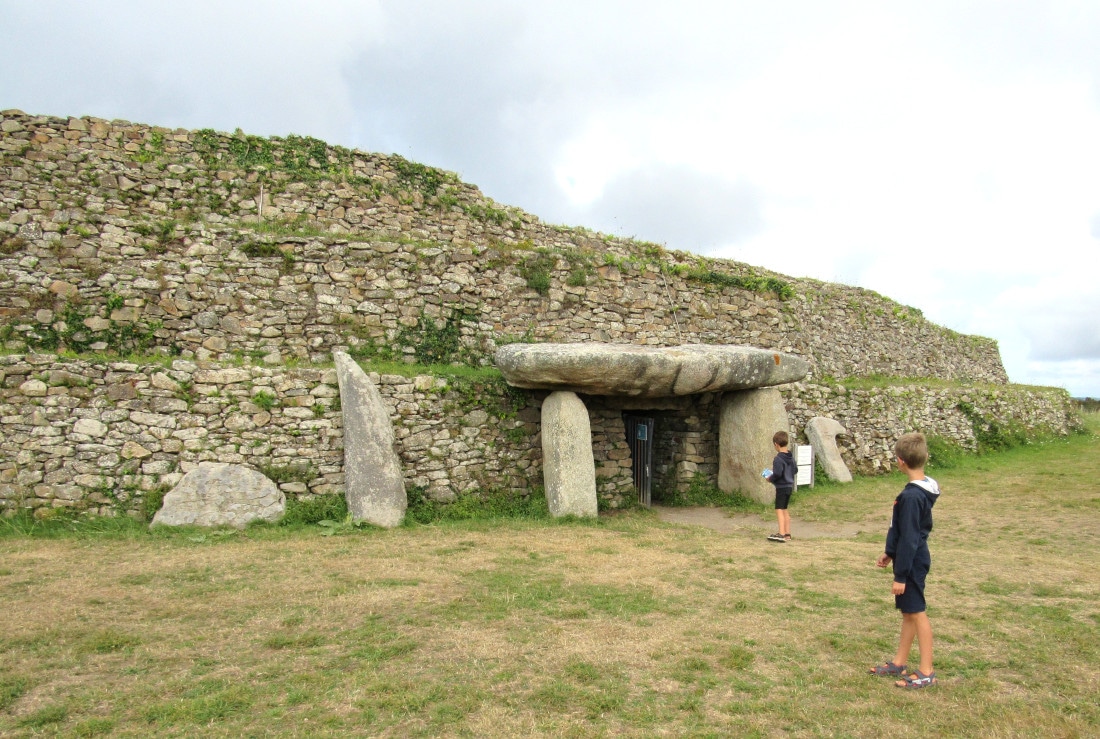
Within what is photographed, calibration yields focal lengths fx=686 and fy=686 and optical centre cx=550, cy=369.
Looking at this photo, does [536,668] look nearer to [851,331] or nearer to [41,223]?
[41,223]

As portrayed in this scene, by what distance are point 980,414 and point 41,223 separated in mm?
21443

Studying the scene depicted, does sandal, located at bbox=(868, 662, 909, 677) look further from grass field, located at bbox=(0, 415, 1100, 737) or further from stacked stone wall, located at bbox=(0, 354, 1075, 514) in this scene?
stacked stone wall, located at bbox=(0, 354, 1075, 514)

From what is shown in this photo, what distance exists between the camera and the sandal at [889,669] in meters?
4.45

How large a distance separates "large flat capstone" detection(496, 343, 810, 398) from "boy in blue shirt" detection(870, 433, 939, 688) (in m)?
5.36

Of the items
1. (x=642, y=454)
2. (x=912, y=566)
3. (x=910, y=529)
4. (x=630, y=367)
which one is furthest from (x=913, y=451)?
(x=642, y=454)

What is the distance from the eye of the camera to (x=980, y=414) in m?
18.7

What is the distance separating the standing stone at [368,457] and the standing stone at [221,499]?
3.29 feet

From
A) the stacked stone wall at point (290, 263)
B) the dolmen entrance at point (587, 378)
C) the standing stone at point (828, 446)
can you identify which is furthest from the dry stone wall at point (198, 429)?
the standing stone at point (828, 446)

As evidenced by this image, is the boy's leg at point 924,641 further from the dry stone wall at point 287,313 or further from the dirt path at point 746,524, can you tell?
the dry stone wall at point 287,313

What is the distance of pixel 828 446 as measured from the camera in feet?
47.5

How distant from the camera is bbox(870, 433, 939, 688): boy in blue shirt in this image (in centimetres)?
432

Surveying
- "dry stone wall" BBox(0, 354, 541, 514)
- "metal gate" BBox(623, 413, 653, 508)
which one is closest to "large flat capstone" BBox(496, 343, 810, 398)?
"dry stone wall" BBox(0, 354, 541, 514)

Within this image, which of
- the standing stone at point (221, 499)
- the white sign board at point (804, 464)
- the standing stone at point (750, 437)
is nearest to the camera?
the standing stone at point (221, 499)

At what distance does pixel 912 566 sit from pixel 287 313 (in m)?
9.56
